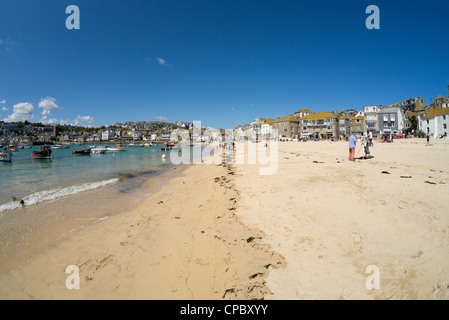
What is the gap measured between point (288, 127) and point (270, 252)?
8752cm

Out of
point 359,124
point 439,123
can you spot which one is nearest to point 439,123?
point 439,123

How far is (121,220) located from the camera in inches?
272

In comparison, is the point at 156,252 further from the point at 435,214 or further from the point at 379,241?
the point at 435,214

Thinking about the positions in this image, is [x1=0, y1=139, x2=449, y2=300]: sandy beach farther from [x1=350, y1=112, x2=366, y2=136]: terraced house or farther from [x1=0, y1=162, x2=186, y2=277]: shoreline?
[x1=350, y1=112, x2=366, y2=136]: terraced house

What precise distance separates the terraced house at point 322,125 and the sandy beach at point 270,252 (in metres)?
75.4

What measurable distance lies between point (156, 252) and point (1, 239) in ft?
17.5

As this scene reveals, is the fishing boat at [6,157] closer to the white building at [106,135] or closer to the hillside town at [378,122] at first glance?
the hillside town at [378,122]

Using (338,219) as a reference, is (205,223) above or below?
below

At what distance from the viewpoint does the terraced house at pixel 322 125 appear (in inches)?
2889

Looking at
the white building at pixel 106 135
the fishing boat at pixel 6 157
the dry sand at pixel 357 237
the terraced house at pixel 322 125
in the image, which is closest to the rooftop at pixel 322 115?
the terraced house at pixel 322 125

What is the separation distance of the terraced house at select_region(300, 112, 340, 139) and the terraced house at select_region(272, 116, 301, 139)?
6.57m

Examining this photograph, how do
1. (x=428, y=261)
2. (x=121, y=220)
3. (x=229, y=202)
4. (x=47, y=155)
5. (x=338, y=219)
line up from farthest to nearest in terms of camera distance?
(x=47, y=155)
(x=229, y=202)
(x=121, y=220)
(x=338, y=219)
(x=428, y=261)

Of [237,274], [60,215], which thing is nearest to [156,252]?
[237,274]

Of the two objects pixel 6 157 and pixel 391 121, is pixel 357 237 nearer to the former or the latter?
pixel 6 157
